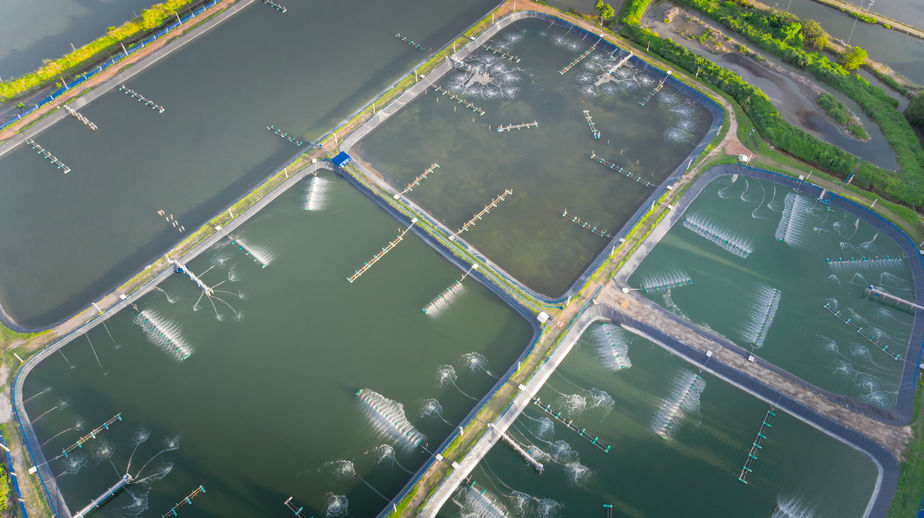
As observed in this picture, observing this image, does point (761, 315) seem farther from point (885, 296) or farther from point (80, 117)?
point (80, 117)

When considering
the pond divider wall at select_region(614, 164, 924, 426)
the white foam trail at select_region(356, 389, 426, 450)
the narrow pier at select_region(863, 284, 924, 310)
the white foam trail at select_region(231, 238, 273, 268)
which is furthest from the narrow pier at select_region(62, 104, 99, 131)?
the narrow pier at select_region(863, 284, 924, 310)

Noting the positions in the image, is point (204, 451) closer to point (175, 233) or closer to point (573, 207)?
point (175, 233)

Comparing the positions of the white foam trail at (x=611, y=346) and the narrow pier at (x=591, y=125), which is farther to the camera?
the narrow pier at (x=591, y=125)

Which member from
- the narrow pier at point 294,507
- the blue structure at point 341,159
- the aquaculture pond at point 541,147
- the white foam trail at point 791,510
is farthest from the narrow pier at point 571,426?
the blue structure at point 341,159

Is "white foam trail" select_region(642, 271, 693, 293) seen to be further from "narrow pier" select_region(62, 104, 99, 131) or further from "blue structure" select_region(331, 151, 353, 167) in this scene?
"narrow pier" select_region(62, 104, 99, 131)

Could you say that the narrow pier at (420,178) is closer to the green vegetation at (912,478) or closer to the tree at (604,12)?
the tree at (604,12)
